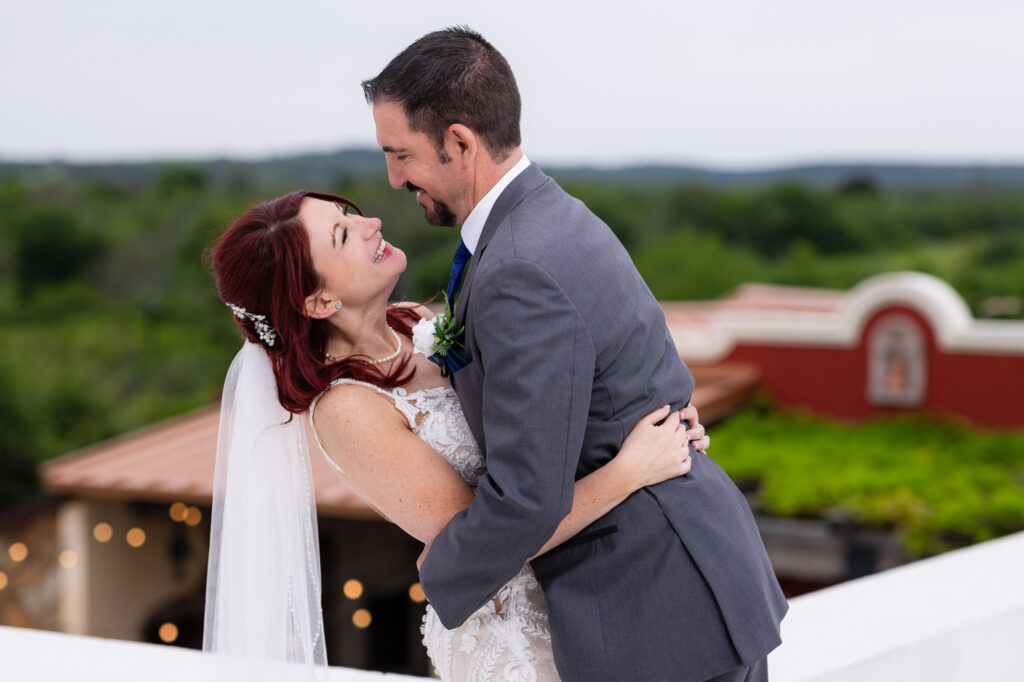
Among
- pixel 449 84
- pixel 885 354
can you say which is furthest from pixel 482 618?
pixel 885 354

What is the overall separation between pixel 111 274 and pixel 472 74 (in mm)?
34468

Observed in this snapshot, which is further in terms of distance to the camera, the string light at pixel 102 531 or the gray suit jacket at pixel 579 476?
the string light at pixel 102 531

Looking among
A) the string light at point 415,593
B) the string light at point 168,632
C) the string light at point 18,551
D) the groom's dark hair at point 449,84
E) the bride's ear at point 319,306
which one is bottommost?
the string light at point 18,551

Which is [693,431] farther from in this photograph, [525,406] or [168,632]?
[168,632]

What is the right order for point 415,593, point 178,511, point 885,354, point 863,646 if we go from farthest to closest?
point 885,354
point 178,511
point 415,593
point 863,646

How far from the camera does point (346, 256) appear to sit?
4.61 ft

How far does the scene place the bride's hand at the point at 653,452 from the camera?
1.22 m

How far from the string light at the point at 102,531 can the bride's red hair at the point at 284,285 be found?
7.67 m

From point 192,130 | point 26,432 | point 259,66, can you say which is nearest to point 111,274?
point 192,130

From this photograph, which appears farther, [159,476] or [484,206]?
[159,476]

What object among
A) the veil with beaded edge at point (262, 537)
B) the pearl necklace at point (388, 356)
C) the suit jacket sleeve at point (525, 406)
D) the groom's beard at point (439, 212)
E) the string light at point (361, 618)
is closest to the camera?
the suit jacket sleeve at point (525, 406)

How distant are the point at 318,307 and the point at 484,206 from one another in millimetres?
290

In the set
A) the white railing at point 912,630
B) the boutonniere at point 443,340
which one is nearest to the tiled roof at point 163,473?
the white railing at point 912,630

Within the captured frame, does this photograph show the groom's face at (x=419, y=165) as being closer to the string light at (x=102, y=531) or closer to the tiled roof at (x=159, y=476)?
the tiled roof at (x=159, y=476)
